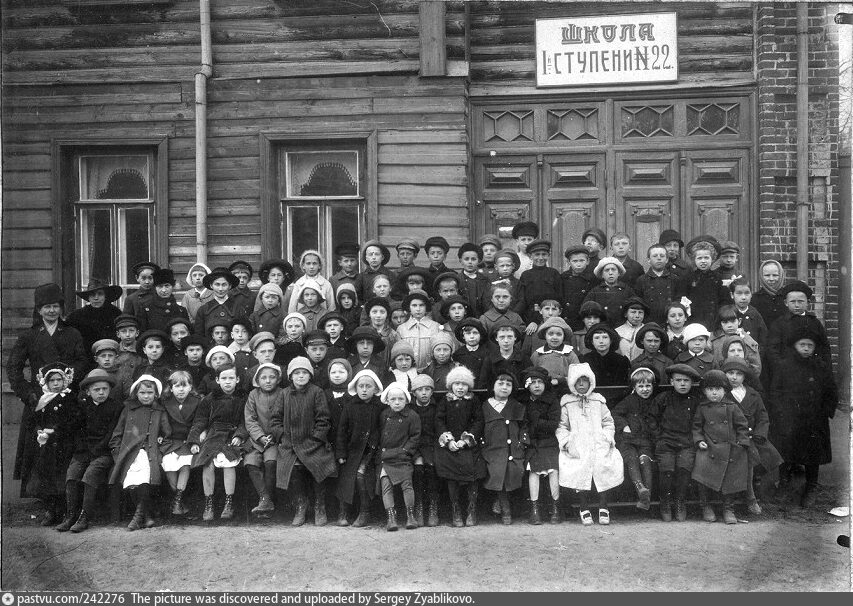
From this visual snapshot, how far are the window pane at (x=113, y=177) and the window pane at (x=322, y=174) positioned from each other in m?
1.58

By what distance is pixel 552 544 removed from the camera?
5660mm

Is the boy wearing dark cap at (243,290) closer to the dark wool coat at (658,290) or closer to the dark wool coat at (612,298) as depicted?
the dark wool coat at (612,298)

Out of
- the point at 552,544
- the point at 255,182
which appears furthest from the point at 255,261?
the point at 552,544

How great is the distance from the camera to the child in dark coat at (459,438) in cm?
608

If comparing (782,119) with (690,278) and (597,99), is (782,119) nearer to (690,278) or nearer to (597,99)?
(597,99)

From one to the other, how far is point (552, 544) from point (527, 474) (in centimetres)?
70

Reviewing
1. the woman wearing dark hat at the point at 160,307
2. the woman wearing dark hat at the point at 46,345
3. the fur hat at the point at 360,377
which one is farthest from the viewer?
the woman wearing dark hat at the point at 160,307

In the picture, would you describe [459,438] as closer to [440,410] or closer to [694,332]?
[440,410]

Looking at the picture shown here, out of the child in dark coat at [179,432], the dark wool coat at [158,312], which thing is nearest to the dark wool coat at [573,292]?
the child in dark coat at [179,432]

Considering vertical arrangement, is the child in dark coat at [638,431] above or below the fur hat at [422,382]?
below

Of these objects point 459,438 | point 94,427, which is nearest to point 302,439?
point 459,438

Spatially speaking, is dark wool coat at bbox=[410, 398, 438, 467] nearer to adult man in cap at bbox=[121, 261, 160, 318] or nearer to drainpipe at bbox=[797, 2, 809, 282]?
adult man in cap at bbox=[121, 261, 160, 318]

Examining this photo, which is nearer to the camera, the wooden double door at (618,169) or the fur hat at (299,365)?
the fur hat at (299,365)

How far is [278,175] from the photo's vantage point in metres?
8.95
